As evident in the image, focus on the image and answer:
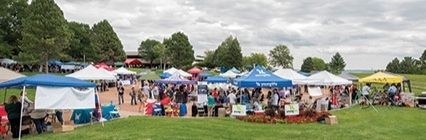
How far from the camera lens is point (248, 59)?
15225 centimetres

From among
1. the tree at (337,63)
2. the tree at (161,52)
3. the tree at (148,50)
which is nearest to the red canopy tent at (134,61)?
the tree at (148,50)

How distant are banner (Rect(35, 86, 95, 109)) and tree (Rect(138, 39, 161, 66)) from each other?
12091cm

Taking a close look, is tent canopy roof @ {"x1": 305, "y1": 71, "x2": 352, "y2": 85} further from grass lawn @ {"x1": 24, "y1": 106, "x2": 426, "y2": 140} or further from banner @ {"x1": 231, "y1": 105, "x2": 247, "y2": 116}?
banner @ {"x1": 231, "y1": 105, "x2": 247, "y2": 116}

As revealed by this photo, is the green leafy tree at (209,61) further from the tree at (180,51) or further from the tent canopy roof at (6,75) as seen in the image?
the tent canopy roof at (6,75)

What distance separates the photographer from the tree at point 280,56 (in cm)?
14325

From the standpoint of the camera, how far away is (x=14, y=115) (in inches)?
695

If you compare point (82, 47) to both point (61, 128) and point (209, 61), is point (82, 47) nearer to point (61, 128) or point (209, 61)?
point (209, 61)

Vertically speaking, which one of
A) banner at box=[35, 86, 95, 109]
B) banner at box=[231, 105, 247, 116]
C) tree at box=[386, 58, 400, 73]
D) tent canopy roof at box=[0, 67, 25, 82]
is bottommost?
banner at box=[231, 105, 247, 116]

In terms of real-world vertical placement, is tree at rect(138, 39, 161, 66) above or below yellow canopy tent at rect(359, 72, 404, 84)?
above

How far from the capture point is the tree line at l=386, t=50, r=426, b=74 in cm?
14550

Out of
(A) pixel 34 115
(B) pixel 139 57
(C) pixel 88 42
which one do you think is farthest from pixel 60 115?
(B) pixel 139 57

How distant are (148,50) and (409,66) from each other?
264 ft

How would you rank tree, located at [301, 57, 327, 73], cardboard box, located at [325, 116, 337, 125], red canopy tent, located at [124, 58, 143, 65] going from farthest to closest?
red canopy tent, located at [124, 58, 143, 65] → tree, located at [301, 57, 327, 73] → cardboard box, located at [325, 116, 337, 125]

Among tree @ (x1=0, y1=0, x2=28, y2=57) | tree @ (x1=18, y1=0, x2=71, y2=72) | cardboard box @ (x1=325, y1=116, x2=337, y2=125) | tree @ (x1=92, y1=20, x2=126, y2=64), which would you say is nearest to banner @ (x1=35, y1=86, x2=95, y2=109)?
cardboard box @ (x1=325, y1=116, x2=337, y2=125)
